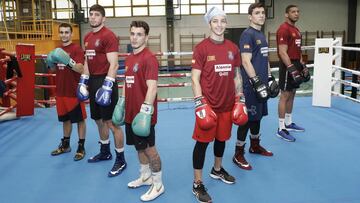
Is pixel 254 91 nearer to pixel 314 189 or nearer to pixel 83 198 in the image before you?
pixel 314 189

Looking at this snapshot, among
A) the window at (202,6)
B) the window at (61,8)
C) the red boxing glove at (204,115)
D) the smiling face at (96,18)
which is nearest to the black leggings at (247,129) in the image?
the red boxing glove at (204,115)

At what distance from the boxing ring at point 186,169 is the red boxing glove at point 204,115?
0.68m

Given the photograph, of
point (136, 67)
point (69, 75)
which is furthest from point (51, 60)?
point (136, 67)

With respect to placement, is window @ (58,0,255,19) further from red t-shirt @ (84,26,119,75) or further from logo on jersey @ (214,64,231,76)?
logo on jersey @ (214,64,231,76)

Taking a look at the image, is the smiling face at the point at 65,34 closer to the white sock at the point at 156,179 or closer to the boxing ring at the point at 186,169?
the boxing ring at the point at 186,169

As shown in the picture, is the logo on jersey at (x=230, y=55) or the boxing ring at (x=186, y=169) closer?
the logo on jersey at (x=230, y=55)

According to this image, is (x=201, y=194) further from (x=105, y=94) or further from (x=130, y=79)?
(x=105, y=94)

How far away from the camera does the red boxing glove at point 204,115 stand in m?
2.62

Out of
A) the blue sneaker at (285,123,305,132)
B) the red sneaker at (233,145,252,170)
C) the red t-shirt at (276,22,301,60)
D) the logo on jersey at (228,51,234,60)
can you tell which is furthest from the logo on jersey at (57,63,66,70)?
the blue sneaker at (285,123,305,132)

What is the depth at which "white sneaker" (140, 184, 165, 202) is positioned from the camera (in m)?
2.85

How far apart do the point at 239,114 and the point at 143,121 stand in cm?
79

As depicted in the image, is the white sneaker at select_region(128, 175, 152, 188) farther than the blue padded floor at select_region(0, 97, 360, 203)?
Yes

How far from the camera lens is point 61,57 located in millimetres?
3600

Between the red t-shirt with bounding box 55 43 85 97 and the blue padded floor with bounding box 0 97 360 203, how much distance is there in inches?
30.3
